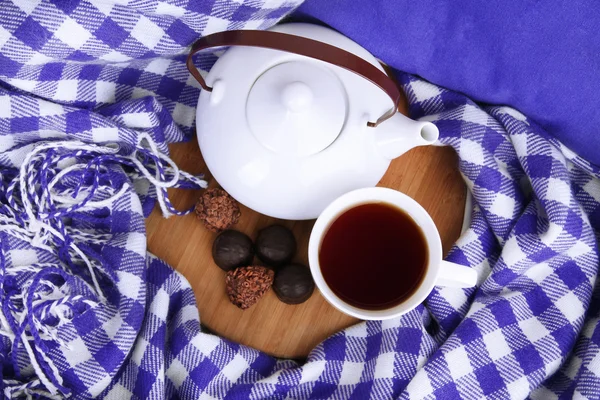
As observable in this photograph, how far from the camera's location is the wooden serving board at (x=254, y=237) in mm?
673

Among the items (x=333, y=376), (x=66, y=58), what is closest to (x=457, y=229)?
(x=333, y=376)

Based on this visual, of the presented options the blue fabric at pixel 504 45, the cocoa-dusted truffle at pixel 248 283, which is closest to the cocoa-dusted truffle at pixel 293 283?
the cocoa-dusted truffle at pixel 248 283

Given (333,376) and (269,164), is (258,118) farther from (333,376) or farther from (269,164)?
(333,376)

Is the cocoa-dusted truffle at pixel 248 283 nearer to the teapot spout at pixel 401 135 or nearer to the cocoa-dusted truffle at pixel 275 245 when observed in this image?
the cocoa-dusted truffle at pixel 275 245

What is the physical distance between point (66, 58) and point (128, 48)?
6cm

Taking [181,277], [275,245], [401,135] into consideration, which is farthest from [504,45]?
[181,277]

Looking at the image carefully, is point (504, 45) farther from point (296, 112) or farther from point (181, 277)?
point (181, 277)

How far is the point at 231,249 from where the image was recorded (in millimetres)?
647

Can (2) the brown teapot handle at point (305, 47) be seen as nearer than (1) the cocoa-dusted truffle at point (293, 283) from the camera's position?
Yes

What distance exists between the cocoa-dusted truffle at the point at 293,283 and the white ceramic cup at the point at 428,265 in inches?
1.9

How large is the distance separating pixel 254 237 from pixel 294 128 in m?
0.18

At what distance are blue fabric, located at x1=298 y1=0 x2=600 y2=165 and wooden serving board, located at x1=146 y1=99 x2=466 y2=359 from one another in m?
0.08

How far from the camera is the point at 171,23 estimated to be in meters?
0.59

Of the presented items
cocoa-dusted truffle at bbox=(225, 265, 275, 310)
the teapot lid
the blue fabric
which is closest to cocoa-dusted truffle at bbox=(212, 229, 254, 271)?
cocoa-dusted truffle at bbox=(225, 265, 275, 310)
